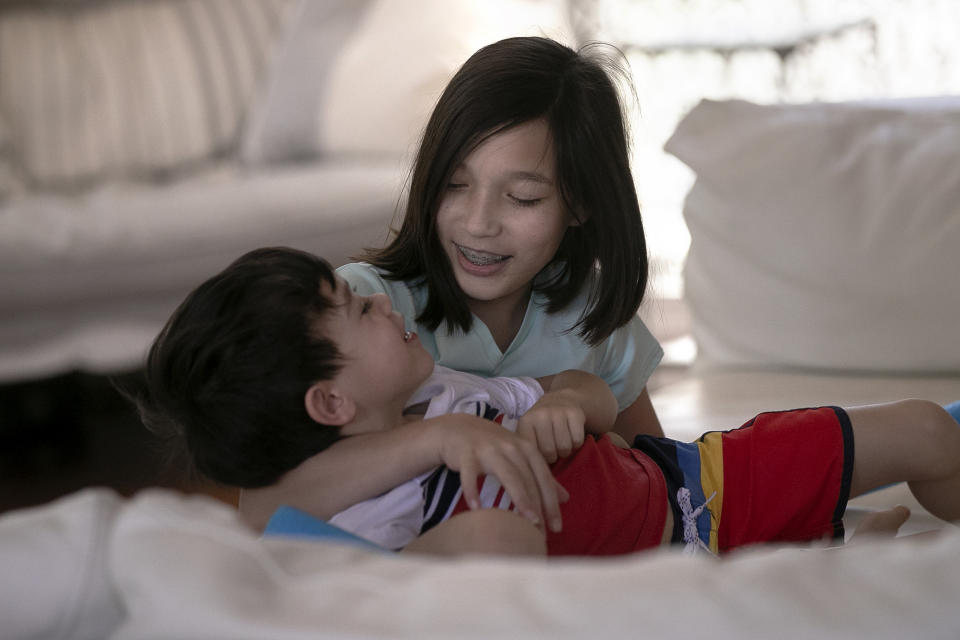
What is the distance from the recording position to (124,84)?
2348 mm

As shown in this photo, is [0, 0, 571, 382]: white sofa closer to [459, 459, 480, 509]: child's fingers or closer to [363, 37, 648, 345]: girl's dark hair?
[363, 37, 648, 345]: girl's dark hair

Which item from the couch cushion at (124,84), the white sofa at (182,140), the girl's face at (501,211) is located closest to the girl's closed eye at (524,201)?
the girl's face at (501,211)

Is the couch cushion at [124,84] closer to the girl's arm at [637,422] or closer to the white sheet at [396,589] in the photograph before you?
the girl's arm at [637,422]

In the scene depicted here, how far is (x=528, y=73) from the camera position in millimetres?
1088

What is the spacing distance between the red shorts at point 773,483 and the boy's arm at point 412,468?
8.5 inches

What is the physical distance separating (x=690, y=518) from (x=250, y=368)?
0.43m

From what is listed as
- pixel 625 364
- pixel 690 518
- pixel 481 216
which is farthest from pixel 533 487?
pixel 625 364

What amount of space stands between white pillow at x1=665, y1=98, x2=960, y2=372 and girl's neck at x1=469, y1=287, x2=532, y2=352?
32 cm

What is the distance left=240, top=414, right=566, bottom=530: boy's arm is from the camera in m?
0.77

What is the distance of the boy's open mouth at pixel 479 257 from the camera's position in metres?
1.08

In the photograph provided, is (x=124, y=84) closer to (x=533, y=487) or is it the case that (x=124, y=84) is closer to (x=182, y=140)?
(x=182, y=140)

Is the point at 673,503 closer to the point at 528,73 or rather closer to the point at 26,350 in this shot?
the point at 528,73

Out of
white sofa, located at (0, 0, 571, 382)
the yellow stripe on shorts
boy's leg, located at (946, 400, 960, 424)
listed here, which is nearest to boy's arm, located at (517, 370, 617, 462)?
the yellow stripe on shorts

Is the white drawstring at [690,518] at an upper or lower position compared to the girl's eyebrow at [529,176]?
lower
